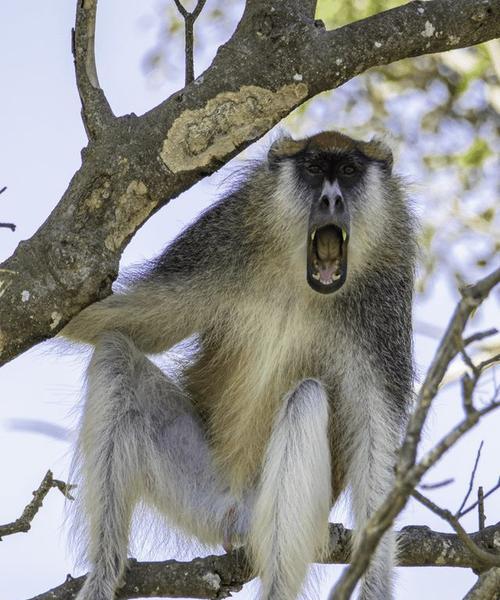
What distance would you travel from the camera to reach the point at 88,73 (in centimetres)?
371

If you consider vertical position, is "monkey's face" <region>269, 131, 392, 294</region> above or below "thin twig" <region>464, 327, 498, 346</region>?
above

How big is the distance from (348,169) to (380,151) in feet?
0.83

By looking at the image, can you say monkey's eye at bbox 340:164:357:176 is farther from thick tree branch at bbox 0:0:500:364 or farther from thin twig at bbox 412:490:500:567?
thin twig at bbox 412:490:500:567

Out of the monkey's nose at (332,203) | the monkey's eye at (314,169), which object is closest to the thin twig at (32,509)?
the monkey's nose at (332,203)

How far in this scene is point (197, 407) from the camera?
497 cm

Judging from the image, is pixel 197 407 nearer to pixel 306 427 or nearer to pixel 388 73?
pixel 306 427

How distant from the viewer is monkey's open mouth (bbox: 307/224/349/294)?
4.42 metres

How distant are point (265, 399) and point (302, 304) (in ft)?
1.44

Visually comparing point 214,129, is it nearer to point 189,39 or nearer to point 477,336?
point 189,39

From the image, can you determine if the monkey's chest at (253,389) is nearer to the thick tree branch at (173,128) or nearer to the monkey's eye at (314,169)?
the monkey's eye at (314,169)

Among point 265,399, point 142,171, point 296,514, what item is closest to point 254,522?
point 296,514

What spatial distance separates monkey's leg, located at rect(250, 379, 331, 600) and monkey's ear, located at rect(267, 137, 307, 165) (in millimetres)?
1112

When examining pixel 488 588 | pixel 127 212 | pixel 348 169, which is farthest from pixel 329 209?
pixel 488 588

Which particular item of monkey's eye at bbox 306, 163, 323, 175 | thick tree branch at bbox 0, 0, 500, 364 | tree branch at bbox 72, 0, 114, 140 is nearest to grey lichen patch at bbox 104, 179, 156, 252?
thick tree branch at bbox 0, 0, 500, 364
